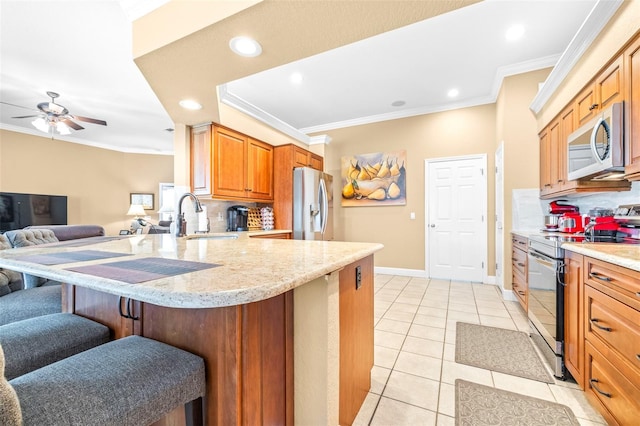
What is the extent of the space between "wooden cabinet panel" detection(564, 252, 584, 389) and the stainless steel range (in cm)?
4

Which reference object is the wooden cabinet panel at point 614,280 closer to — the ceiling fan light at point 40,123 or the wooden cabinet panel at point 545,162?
the wooden cabinet panel at point 545,162

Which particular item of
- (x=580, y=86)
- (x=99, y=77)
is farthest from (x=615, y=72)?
(x=99, y=77)

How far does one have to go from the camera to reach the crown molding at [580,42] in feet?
6.01

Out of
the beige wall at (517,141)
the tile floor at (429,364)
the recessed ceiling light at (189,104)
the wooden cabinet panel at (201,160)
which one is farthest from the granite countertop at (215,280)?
the beige wall at (517,141)

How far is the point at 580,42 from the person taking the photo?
7.13 ft

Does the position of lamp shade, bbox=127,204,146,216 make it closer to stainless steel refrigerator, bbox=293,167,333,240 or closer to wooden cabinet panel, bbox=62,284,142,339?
stainless steel refrigerator, bbox=293,167,333,240

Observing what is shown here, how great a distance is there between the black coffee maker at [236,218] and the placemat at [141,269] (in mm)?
2640

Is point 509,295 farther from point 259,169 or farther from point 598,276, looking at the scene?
point 259,169

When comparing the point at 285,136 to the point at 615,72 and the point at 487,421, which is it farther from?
the point at 487,421

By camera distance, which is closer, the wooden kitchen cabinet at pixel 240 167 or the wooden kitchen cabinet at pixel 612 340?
the wooden kitchen cabinet at pixel 612 340

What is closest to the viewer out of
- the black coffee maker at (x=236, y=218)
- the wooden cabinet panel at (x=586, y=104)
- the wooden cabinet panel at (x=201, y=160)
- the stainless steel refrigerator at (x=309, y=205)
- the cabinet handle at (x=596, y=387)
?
the cabinet handle at (x=596, y=387)

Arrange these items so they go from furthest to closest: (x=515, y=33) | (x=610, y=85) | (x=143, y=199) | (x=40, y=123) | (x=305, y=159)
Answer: (x=143, y=199)
(x=305, y=159)
(x=40, y=123)
(x=515, y=33)
(x=610, y=85)

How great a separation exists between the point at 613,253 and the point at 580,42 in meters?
1.92

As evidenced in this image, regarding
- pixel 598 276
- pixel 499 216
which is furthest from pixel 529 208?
pixel 598 276
